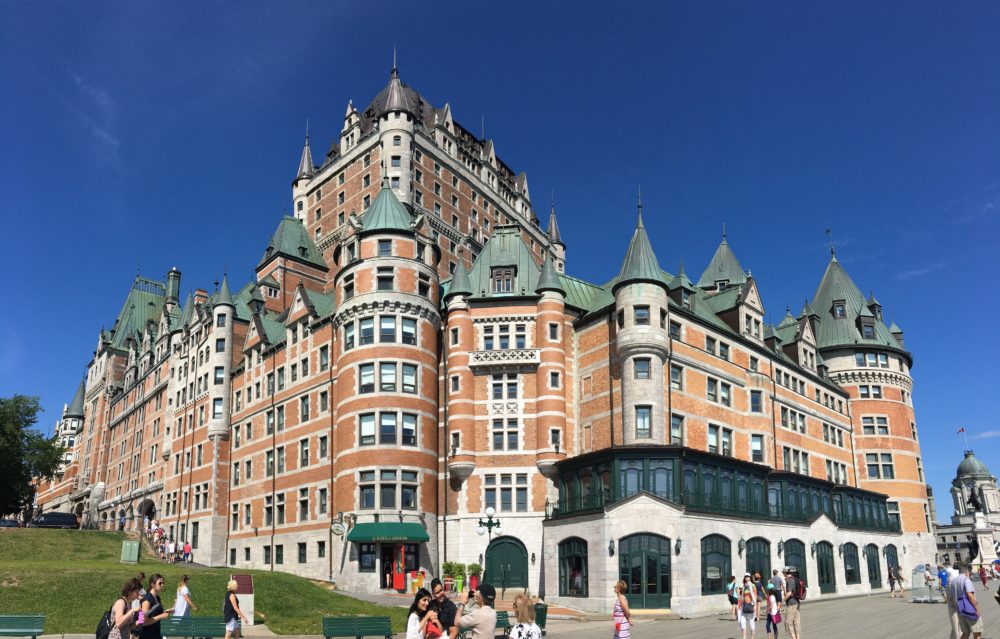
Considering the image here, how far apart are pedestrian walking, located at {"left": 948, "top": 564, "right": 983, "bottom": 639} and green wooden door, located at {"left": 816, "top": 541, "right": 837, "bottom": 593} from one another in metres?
35.6

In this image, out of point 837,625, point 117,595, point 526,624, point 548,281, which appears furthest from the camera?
point 548,281

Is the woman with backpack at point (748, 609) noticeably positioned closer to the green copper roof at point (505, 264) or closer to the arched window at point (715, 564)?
the arched window at point (715, 564)

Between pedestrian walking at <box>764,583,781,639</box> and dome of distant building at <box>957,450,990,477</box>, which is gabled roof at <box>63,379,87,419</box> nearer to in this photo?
pedestrian walking at <box>764,583,781,639</box>

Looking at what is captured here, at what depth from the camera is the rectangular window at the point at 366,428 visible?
5078cm

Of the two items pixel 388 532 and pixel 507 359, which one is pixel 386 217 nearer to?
pixel 507 359

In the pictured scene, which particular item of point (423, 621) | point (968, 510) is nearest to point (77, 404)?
point (423, 621)

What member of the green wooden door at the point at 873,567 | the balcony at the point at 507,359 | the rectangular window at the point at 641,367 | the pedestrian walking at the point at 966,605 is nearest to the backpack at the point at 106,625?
the pedestrian walking at the point at 966,605

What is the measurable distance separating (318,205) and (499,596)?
50.4 metres

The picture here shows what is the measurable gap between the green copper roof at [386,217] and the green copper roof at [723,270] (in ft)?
106

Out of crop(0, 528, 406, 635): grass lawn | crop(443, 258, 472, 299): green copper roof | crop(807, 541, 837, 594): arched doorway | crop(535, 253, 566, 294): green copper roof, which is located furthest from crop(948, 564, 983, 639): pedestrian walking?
crop(443, 258, 472, 299): green copper roof

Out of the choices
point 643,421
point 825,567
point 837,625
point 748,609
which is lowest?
point 837,625

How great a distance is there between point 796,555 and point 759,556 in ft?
17.0

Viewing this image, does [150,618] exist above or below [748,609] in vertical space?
above

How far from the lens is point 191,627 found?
83.0 ft
